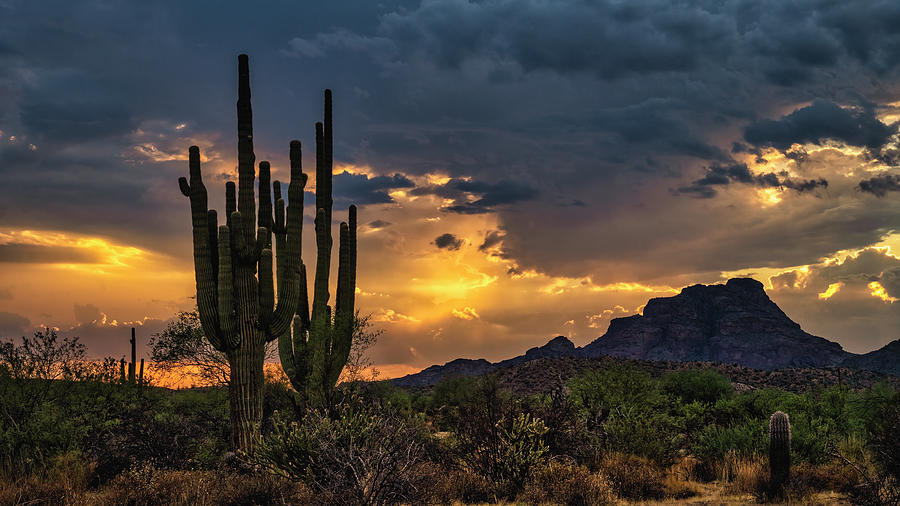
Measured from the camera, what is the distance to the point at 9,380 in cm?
1811

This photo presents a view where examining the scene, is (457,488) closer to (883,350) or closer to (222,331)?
(222,331)

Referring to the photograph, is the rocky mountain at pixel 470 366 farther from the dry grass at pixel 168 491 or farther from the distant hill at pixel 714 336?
the dry grass at pixel 168 491

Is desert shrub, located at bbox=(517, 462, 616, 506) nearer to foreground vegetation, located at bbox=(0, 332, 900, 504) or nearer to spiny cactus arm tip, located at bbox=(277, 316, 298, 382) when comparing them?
foreground vegetation, located at bbox=(0, 332, 900, 504)

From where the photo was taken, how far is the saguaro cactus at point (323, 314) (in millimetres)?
22938

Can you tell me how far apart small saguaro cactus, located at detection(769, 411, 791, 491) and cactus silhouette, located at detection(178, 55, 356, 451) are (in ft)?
39.7

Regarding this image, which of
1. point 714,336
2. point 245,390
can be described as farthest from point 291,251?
point 714,336

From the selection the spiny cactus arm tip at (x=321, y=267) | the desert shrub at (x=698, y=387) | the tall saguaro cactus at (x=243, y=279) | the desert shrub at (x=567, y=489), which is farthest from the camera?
the desert shrub at (x=698, y=387)

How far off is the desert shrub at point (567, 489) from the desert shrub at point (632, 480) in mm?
783

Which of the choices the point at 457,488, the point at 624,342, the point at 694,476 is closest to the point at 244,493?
the point at 457,488

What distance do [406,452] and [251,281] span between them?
9.78 m

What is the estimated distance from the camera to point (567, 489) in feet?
46.6

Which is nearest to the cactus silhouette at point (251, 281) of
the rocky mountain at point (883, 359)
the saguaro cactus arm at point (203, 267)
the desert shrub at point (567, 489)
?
the saguaro cactus arm at point (203, 267)

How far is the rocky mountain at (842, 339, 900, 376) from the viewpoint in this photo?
10650 centimetres

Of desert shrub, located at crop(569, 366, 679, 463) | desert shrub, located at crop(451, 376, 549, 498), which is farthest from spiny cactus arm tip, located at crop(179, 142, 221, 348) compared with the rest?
desert shrub, located at crop(569, 366, 679, 463)
